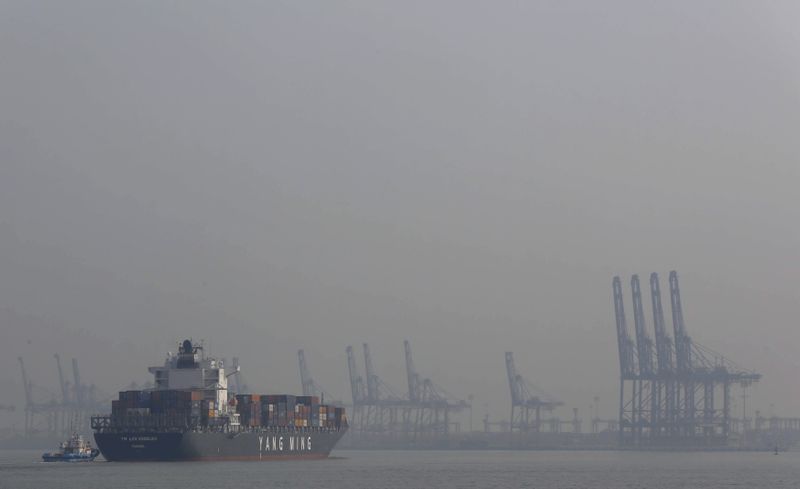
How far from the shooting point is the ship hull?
12569cm

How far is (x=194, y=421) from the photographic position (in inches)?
5059

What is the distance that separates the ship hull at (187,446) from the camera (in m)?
126

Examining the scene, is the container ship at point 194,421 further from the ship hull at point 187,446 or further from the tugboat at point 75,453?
the tugboat at point 75,453

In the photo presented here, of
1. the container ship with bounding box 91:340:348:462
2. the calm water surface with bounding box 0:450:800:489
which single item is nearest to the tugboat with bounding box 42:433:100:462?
the calm water surface with bounding box 0:450:800:489

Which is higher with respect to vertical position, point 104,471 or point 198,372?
point 198,372

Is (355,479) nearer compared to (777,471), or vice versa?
(355,479)

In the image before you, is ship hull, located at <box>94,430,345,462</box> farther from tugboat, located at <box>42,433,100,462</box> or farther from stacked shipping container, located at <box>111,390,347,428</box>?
tugboat, located at <box>42,433,100,462</box>

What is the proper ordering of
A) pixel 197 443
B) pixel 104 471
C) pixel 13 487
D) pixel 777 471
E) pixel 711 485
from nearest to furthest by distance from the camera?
pixel 13 487, pixel 711 485, pixel 104 471, pixel 197 443, pixel 777 471

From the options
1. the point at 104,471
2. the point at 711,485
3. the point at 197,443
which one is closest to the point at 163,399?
the point at 197,443

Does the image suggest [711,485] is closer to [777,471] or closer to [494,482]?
[494,482]

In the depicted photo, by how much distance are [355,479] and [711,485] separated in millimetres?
24987

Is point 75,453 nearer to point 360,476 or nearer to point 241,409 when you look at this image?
point 241,409

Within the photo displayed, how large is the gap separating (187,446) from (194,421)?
3.20m

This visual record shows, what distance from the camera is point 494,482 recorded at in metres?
109
